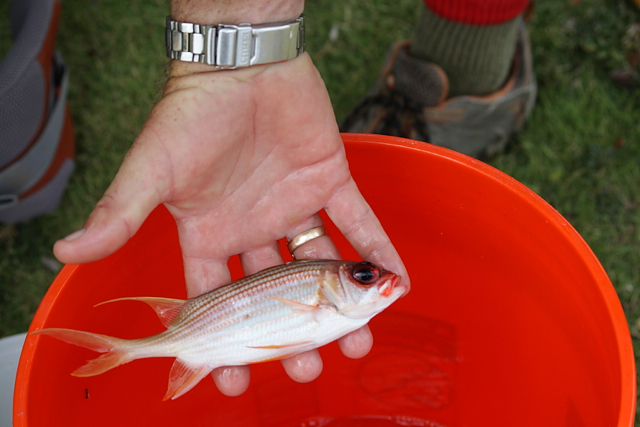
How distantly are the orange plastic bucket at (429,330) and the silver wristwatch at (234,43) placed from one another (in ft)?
1.41

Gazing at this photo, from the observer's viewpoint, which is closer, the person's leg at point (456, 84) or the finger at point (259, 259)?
the finger at point (259, 259)

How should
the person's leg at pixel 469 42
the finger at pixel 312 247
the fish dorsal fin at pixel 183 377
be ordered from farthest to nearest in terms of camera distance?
the person's leg at pixel 469 42, the finger at pixel 312 247, the fish dorsal fin at pixel 183 377

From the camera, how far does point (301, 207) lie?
6.86ft

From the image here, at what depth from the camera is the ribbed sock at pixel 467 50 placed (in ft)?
9.80

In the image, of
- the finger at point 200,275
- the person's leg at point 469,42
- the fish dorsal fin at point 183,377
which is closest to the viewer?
the fish dorsal fin at point 183,377

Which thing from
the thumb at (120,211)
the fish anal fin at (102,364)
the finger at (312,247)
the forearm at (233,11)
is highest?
the forearm at (233,11)

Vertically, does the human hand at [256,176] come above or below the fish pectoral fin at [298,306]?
above

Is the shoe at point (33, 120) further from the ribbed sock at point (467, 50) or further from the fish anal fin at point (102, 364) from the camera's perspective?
the ribbed sock at point (467, 50)

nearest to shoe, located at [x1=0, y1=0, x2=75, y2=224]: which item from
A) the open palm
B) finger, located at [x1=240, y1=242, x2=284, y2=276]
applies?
the open palm

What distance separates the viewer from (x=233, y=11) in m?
1.97

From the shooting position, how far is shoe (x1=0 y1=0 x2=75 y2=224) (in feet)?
8.63

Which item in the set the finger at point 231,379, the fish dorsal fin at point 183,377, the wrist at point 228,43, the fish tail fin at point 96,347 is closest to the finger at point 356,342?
the finger at point 231,379

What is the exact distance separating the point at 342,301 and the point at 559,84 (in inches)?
101

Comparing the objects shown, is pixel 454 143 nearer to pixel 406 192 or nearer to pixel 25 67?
pixel 406 192
